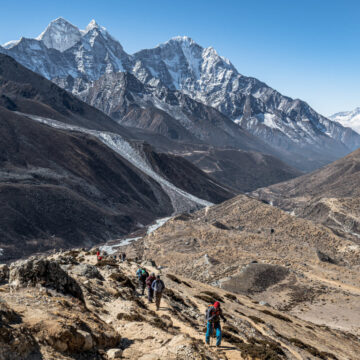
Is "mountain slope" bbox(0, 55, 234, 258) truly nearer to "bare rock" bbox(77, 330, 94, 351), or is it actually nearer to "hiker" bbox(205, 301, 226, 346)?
"hiker" bbox(205, 301, 226, 346)

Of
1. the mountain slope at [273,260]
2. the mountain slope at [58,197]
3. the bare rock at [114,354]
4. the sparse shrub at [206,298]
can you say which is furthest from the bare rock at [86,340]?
the mountain slope at [58,197]

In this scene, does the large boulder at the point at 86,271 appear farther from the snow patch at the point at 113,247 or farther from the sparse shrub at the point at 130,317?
the snow patch at the point at 113,247

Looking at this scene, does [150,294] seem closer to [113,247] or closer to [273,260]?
[273,260]

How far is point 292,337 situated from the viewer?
97.2 feet

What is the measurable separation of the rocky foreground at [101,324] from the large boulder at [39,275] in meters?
0.04

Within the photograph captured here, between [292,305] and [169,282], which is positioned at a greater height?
[169,282]

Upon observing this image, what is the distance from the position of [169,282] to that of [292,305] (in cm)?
2267

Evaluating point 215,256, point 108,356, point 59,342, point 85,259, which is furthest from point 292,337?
point 215,256

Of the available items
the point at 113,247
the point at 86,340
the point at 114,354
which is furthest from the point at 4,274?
the point at 113,247

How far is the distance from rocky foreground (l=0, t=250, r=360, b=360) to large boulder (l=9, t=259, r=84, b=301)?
1.5 inches

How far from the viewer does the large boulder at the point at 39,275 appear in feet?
54.4

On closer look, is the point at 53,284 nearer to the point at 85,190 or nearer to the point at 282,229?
the point at 282,229

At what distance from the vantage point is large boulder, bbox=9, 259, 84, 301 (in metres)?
16.6

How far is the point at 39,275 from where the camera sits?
55.3 ft
